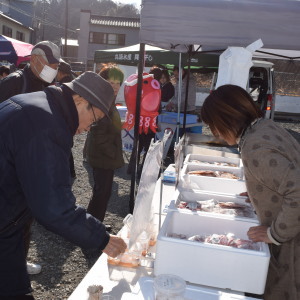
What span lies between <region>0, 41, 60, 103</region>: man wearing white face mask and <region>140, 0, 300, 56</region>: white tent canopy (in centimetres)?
88

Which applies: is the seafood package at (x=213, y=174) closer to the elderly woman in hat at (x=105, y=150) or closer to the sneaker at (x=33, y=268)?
the elderly woman in hat at (x=105, y=150)

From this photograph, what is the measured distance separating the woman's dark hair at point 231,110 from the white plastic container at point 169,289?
2.47 feet

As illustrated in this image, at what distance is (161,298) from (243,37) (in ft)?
7.44

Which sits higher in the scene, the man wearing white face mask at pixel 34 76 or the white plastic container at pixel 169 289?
the man wearing white face mask at pixel 34 76

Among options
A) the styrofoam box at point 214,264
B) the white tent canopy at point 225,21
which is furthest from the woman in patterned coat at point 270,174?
the white tent canopy at point 225,21

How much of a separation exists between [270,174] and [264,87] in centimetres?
1023

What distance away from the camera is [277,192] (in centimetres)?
165

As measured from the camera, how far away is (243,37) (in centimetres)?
292

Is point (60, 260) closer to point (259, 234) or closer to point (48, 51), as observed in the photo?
point (48, 51)

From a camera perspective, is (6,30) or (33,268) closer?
(33,268)

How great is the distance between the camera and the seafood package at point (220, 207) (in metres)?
2.11

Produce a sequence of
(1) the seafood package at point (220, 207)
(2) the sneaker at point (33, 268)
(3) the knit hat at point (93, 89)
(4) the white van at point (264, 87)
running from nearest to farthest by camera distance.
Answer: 1. (3) the knit hat at point (93, 89)
2. (1) the seafood package at point (220, 207)
3. (2) the sneaker at point (33, 268)
4. (4) the white van at point (264, 87)

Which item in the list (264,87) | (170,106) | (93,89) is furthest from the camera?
(264,87)

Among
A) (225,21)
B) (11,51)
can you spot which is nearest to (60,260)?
(225,21)
